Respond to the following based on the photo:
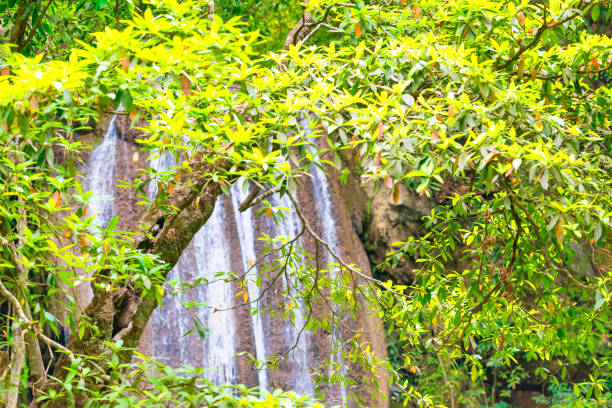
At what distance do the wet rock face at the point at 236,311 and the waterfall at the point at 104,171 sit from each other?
A: 68mm

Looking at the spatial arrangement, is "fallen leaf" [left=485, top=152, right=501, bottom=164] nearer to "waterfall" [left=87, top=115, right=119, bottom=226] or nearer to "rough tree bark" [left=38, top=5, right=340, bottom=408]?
"rough tree bark" [left=38, top=5, right=340, bottom=408]

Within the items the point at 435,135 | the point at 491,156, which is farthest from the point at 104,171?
the point at 491,156

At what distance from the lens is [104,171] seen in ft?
25.2

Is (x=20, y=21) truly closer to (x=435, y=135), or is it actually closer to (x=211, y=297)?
(x=435, y=135)

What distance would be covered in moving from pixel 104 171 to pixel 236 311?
2505mm

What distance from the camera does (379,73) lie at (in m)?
3.21

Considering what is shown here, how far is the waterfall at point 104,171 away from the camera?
7562 millimetres

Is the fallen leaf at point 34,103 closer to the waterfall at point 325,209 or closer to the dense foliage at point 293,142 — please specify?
the dense foliage at point 293,142

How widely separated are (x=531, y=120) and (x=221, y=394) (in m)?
2.03

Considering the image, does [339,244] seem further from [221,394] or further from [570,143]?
[221,394]

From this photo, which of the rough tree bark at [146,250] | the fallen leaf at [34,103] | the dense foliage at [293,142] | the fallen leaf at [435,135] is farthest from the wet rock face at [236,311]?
the fallen leaf at [34,103]

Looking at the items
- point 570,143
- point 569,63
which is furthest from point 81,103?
point 569,63

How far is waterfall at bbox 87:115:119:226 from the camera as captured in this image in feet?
24.8

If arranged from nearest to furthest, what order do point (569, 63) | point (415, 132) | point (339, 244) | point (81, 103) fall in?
point (81, 103) < point (415, 132) < point (569, 63) < point (339, 244)
